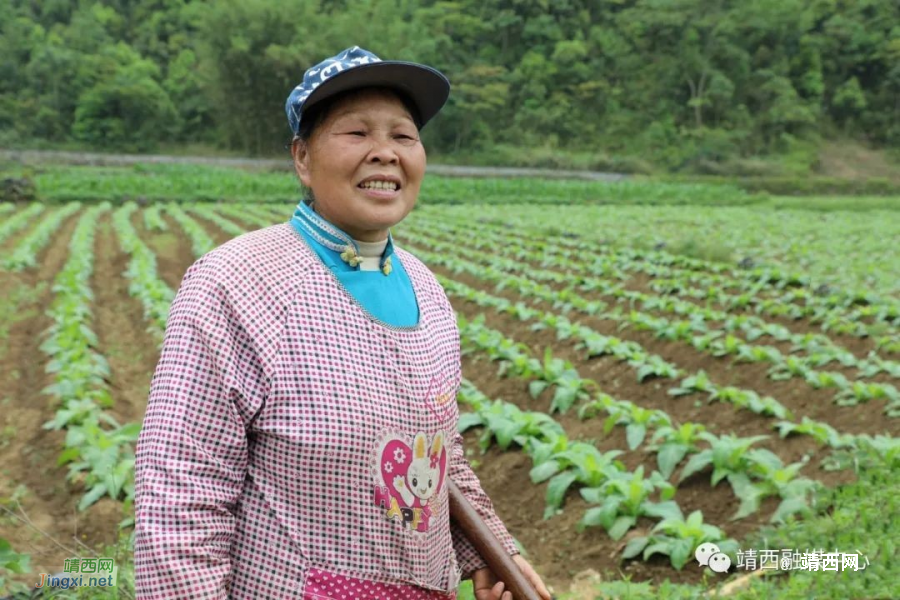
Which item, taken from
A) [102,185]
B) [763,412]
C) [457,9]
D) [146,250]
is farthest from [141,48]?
[763,412]

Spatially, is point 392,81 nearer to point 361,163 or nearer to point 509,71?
point 361,163

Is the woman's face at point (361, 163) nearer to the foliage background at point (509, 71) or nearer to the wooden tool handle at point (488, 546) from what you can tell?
the wooden tool handle at point (488, 546)

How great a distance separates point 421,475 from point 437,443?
75 mm

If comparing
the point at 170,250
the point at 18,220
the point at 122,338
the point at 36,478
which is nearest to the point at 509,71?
the point at 18,220

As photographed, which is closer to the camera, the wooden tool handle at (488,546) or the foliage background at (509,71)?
the wooden tool handle at (488,546)

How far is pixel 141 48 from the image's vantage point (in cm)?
5831

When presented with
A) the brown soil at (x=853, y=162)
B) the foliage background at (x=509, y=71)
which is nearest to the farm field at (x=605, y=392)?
the foliage background at (x=509, y=71)

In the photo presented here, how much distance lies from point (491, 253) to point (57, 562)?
12.3 metres

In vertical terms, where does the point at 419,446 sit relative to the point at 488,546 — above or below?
above

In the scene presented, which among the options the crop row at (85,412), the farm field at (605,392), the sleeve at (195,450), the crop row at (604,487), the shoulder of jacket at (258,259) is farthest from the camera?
the crop row at (85,412)

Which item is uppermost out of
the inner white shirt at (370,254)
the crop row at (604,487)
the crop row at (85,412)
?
the inner white shirt at (370,254)

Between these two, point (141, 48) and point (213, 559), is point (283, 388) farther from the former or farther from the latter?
point (141, 48)

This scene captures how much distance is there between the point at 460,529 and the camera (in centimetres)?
191

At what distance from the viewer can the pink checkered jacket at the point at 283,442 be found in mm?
1361
